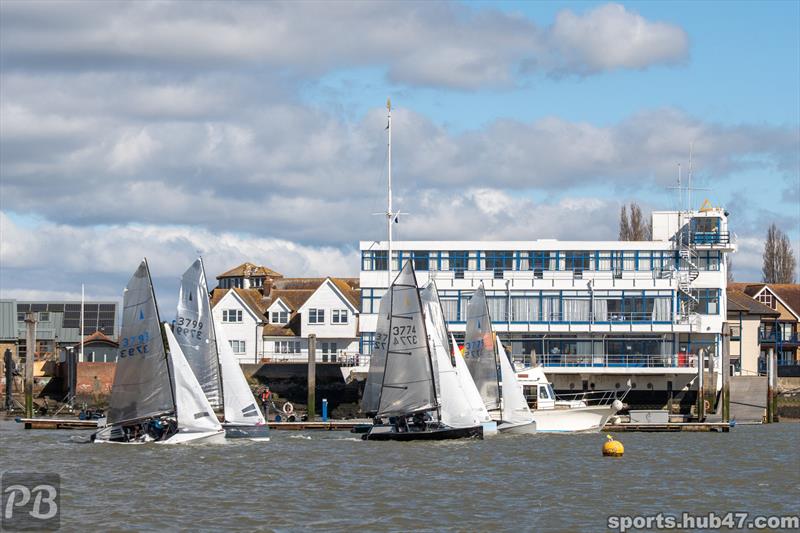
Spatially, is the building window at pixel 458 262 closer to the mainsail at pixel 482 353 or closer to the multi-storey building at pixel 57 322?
the mainsail at pixel 482 353

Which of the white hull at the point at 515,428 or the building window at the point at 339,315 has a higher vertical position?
the building window at the point at 339,315

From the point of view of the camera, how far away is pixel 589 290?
88062 mm

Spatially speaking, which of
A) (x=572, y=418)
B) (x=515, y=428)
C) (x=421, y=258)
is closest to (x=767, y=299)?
(x=421, y=258)

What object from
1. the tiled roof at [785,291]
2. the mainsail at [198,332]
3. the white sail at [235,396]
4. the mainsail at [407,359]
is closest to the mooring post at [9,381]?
the mainsail at [198,332]

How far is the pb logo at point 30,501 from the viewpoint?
31.4 metres

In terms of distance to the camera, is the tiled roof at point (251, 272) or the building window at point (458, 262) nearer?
the building window at point (458, 262)

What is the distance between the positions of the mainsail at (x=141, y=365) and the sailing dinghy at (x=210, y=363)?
3.74m

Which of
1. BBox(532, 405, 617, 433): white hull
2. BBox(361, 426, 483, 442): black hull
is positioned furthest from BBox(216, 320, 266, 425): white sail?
BBox(532, 405, 617, 433): white hull

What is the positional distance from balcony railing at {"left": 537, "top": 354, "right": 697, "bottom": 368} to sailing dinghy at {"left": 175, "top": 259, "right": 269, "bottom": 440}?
114 feet

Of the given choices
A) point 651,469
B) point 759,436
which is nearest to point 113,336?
point 759,436

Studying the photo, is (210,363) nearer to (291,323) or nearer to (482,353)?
(482,353)

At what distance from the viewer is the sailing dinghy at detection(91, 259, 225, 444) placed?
50000 millimetres

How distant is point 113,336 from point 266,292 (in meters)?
14.9

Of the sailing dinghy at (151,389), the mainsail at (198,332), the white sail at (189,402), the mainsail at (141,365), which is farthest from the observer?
the mainsail at (198,332)
